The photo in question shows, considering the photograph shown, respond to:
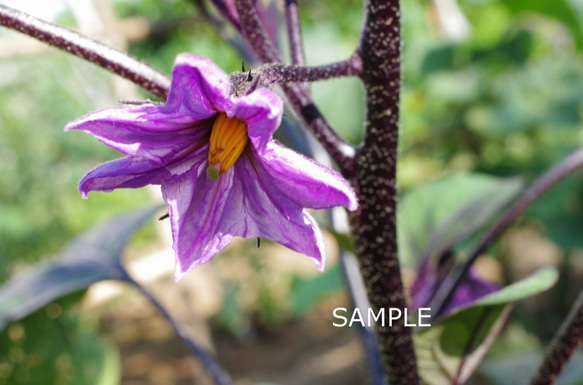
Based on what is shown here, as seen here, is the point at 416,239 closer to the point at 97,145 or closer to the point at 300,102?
the point at 300,102

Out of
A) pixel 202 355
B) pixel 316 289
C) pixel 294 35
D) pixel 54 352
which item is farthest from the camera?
pixel 316 289

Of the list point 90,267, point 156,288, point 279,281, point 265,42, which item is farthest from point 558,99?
point 156,288

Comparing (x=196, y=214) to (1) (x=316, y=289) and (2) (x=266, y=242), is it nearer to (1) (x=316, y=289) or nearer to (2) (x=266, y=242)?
(1) (x=316, y=289)

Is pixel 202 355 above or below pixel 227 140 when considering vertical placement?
below

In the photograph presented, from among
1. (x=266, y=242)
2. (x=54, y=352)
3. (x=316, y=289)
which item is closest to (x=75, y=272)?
(x=54, y=352)

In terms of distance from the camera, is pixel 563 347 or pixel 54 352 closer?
pixel 563 347

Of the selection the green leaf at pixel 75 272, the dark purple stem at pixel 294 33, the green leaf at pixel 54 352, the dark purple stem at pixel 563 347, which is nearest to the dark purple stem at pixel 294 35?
the dark purple stem at pixel 294 33
